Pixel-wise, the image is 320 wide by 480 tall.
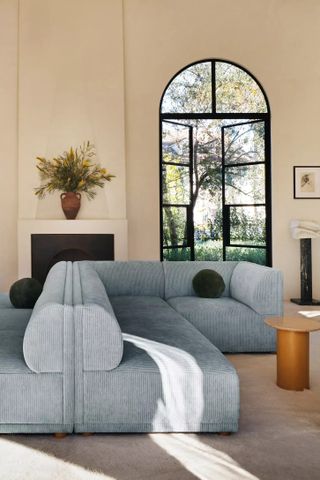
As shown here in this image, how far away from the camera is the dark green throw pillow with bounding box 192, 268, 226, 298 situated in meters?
4.63

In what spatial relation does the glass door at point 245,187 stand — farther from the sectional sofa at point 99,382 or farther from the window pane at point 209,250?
the sectional sofa at point 99,382

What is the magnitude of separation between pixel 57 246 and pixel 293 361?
13.3 feet

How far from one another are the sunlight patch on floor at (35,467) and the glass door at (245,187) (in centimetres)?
545

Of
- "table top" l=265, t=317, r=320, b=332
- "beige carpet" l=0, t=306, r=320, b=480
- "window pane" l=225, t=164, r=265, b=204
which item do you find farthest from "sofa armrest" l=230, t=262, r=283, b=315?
"window pane" l=225, t=164, r=265, b=204

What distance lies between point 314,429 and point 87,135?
5.21m

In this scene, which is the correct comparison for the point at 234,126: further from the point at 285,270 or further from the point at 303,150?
the point at 285,270

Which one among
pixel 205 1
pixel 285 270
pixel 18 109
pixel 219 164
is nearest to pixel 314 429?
pixel 285 270

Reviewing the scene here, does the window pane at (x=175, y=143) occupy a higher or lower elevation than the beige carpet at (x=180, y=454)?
higher

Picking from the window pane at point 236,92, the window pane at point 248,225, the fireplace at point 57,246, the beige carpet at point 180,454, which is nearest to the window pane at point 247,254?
the window pane at point 248,225

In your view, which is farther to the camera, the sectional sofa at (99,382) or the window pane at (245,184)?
the window pane at (245,184)

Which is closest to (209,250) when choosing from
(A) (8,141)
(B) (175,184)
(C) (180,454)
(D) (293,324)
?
(B) (175,184)

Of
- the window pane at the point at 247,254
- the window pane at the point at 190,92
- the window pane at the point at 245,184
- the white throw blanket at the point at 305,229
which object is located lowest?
the window pane at the point at 247,254

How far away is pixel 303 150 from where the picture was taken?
7.25 m

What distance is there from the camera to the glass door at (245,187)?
7.32 m
